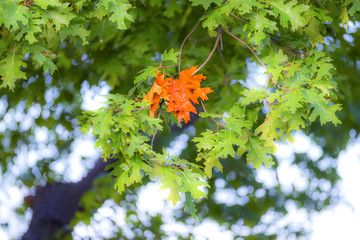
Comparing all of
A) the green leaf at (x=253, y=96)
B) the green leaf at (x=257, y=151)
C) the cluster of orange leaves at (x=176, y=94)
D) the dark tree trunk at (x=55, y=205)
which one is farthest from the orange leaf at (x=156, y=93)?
the dark tree trunk at (x=55, y=205)

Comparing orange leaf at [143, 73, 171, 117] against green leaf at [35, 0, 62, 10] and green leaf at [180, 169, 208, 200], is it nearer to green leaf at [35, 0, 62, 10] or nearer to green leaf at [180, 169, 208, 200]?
green leaf at [180, 169, 208, 200]

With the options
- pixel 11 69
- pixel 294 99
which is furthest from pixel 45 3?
pixel 294 99

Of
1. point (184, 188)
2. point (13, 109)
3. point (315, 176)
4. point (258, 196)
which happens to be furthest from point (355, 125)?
point (13, 109)

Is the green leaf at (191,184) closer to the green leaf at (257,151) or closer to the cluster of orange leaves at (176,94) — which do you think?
the cluster of orange leaves at (176,94)

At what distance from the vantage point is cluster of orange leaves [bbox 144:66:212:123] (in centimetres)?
242

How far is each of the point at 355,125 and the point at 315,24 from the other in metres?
3.09

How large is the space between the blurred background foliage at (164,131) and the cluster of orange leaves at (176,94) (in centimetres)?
27

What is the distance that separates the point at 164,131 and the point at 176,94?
2.20 metres

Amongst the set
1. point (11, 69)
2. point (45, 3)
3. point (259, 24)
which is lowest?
point (11, 69)

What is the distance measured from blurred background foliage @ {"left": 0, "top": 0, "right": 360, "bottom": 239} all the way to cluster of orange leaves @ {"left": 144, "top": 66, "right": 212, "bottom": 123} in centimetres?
27

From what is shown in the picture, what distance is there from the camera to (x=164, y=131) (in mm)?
4617

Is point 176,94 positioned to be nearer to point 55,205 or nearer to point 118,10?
point 118,10

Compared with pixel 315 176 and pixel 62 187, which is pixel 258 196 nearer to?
pixel 315 176

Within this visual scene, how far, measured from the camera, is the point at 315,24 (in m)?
2.99
